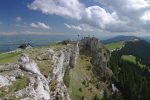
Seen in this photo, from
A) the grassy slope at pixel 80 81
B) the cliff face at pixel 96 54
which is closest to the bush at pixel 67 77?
the grassy slope at pixel 80 81

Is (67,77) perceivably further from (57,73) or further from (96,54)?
(96,54)

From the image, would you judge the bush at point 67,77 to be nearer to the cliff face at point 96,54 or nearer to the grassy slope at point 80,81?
the grassy slope at point 80,81

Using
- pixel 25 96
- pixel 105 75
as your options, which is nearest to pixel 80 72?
pixel 105 75

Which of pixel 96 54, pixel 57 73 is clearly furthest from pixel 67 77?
pixel 96 54

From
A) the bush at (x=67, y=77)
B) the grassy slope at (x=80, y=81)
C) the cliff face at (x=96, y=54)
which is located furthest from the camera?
the cliff face at (x=96, y=54)

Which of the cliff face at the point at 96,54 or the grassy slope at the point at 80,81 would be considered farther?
the cliff face at the point at 96,54

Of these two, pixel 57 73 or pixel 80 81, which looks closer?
pixel 57 73

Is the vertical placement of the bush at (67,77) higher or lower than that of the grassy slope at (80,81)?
higher

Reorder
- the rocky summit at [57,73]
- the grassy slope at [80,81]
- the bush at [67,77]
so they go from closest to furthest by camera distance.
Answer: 1. the rocky summit at [57,73]
2. the bush at [67,77]
3. the grassy slope at [80,81]
